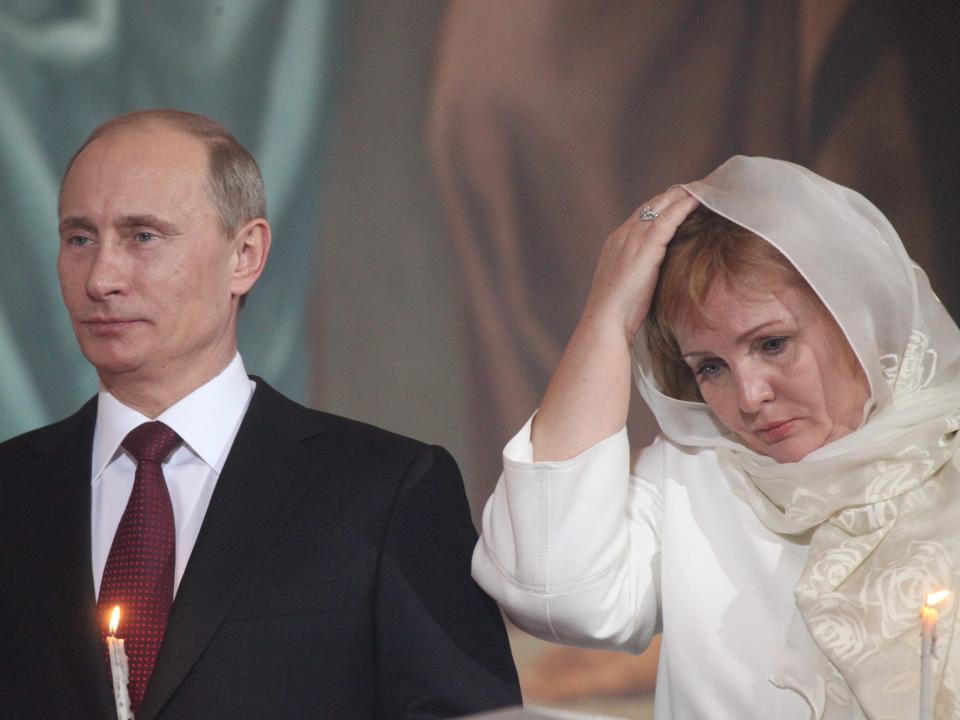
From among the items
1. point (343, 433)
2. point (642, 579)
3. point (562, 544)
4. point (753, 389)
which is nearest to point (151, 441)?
point (343, 433)

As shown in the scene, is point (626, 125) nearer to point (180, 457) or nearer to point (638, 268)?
point (638, 268)

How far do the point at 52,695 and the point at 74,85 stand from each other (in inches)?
57.8

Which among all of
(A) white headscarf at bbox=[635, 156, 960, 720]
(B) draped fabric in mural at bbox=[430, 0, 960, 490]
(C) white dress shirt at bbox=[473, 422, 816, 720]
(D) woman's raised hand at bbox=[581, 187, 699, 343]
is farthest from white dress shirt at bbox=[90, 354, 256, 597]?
(B) draped fabric in mural at bbox=[430, 0, 960, 490]

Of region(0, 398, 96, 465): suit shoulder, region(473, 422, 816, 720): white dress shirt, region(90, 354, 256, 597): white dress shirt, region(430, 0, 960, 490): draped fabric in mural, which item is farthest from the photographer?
region(430, 0, 960, 490): draped fabric in mural

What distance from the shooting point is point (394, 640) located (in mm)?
Result: 2215

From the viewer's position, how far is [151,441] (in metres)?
2.32

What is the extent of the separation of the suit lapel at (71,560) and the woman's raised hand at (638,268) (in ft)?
2.84

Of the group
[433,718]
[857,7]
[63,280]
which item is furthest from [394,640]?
[857,7]

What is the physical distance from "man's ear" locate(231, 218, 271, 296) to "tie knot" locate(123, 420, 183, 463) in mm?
289

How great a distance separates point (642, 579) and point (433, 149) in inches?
57.2

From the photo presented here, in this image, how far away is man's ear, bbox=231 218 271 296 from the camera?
2.49 meters

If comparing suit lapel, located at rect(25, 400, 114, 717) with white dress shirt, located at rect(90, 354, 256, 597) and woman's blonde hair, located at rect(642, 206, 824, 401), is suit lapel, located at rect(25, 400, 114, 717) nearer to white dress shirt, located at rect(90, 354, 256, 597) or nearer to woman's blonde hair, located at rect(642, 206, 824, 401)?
white dress shirt, located at rect(90, 354, 256, 597)

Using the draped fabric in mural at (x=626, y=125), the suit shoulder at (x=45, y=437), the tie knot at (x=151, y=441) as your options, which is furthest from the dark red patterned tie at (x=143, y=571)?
the draped fabric in mural at (x=626, y=125)

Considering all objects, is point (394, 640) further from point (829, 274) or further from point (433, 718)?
point (829, 274)
